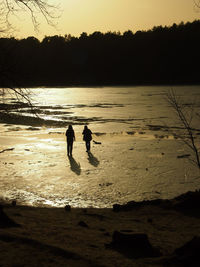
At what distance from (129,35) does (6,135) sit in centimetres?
14089

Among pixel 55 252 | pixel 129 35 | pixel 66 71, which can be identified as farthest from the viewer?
pixel 129 35

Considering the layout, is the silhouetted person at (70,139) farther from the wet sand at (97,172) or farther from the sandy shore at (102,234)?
the sandy shore at (102,234)

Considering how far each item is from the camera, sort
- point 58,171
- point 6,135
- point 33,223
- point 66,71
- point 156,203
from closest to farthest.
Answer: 1. point 33,223
2. point 156,203
3. point 58,171
4. point 6,135
5. point 66,71

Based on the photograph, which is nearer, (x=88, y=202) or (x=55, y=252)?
(x=55, y=252)

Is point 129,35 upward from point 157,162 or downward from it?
upward

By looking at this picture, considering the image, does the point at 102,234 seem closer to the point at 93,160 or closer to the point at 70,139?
the point at 93,160

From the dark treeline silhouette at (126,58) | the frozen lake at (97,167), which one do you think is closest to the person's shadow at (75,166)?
the frozen lake at (97,167)

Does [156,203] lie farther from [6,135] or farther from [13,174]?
[6,135]

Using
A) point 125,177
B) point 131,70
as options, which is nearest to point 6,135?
point 125,177

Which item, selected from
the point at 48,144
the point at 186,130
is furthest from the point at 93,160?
the point at 186,130

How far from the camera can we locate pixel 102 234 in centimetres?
809

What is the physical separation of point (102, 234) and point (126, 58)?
141 m

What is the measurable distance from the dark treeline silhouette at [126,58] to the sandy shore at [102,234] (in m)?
104

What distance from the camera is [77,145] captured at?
869 inches
